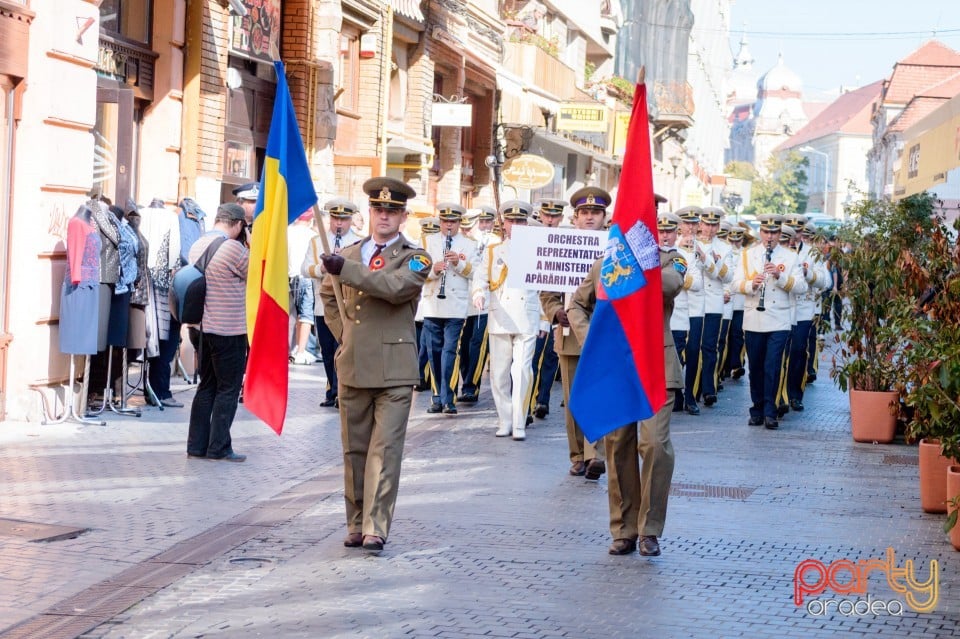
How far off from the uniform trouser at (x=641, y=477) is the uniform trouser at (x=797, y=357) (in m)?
8.24

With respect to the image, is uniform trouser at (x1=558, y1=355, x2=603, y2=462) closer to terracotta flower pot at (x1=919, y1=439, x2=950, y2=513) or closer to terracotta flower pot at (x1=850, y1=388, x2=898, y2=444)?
terracotta flower pot at (x1=919, y1=439, x2=950, y2=513)

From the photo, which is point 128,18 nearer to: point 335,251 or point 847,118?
point 335,251

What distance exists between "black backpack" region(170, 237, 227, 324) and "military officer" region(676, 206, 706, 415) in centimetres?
658

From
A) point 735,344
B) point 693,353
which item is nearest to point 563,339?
point 693,353

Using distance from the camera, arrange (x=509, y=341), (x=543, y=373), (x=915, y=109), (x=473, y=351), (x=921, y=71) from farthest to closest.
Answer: (x=921, y=71) → (x=915, y=109) → (x=473, y=351) → (x=543, y=373) → (x=509, y=341)

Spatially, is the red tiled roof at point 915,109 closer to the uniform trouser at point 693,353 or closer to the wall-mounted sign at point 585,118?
the wall-mounted sign at point 585,118

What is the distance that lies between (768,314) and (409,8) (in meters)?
11.2

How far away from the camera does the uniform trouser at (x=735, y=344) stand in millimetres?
18938

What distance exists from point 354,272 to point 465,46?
2185cm

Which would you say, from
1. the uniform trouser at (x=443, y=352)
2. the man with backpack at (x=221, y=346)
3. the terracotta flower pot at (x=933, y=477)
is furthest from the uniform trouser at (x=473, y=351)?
the terracotta flower pot at (x=933, y=477)

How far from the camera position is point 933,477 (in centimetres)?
971

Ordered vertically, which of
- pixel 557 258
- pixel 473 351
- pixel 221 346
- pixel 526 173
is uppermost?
pixel 526 173

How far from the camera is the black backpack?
11031 mm

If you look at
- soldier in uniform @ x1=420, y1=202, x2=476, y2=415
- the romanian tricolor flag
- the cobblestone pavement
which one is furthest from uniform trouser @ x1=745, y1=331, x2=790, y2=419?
the romanian tricolor flag
